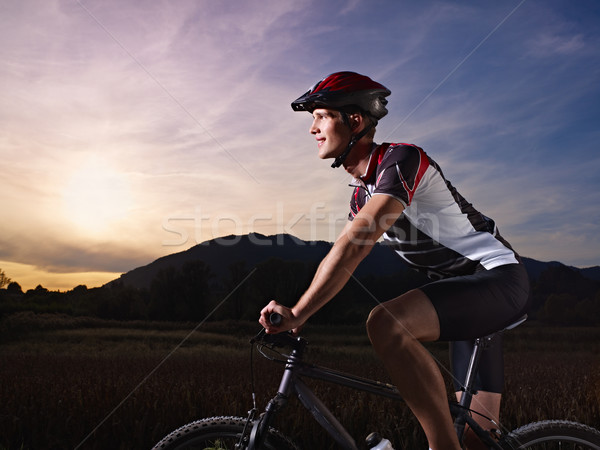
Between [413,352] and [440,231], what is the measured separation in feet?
2.49

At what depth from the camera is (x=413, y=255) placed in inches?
112

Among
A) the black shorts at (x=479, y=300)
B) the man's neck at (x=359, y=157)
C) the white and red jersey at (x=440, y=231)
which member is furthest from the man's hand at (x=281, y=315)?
the man's neck at (x=359, y=157)

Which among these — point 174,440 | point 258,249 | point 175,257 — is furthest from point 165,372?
point 258,249

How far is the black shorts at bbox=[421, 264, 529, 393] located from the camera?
2367mm

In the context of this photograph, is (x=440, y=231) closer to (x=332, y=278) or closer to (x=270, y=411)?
(x=332, y=278)

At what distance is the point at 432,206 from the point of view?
2723 millimetres

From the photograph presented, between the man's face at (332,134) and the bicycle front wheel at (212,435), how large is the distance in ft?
4.69

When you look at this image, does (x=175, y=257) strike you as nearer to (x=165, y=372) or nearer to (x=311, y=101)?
(x=165, y=372)

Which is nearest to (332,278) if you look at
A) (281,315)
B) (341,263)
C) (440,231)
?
(341,263)

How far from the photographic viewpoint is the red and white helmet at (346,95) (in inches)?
114

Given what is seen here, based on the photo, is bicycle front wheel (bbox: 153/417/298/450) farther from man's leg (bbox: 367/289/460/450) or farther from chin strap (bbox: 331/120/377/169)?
chin strap (bbox: 331/120/377/169)

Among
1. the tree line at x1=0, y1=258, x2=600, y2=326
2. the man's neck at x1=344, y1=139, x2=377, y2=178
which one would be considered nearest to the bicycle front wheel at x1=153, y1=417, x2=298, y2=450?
the man's neck at x1=344, y1=139, x2=377, y2=178

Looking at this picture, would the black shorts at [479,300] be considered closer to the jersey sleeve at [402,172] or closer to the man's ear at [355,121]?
the jersey sleeve at [402,172]

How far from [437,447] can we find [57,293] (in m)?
25.7
